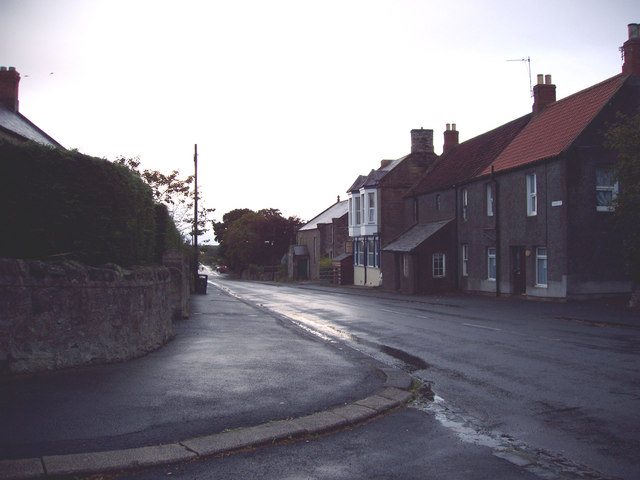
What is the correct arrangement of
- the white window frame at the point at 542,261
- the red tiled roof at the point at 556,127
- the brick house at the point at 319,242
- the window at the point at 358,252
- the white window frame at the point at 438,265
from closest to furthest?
the red tiled roof at the point at 556,127, the white window frame at the point at 542,261, the white window frame at the point at 438,265, the window at the point at 358,252, the brick house at the point at 319,242

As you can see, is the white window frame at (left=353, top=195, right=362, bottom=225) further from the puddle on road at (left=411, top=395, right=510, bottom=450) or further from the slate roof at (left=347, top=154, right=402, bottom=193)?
the puddle on road at (left=411, top=395, right=510, bottom=450)

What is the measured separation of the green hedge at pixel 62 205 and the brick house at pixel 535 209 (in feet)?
59.7

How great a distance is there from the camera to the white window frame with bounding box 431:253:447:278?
33.6 m

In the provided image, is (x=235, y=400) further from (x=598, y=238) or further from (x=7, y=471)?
(x=598, y=238)

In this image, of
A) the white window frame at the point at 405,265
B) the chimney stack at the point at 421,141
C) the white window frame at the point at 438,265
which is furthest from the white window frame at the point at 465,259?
the chimney stack at the point at 421,141

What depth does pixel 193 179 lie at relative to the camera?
1479 inches

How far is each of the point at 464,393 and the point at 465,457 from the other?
2640mm

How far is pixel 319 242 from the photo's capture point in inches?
2537

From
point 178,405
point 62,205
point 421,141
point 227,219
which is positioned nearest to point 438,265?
point 421,141

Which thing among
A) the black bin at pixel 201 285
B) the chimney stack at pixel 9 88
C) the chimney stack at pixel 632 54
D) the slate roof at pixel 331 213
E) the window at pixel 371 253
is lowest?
the black bin at pixel 201 285

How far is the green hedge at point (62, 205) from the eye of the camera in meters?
8.36

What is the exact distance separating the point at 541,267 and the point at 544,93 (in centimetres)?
1072

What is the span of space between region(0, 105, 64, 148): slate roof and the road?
11505 millimetres

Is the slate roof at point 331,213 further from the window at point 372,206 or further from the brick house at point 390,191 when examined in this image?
the brick house at point 390,191
